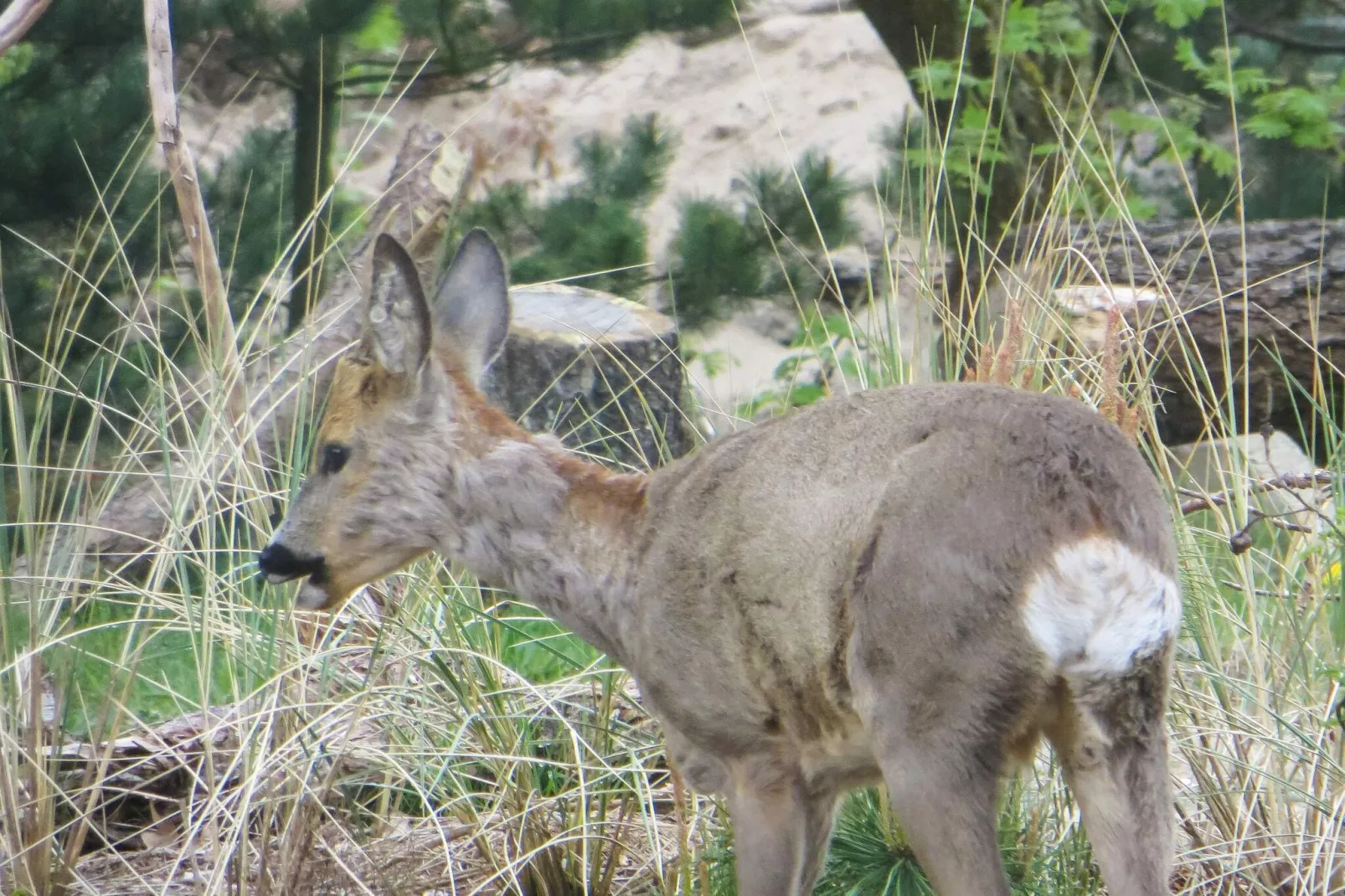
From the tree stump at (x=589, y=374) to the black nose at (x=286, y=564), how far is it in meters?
2.21

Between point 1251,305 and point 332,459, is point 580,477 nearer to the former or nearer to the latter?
point 332,459

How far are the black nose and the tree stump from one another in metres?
2.21

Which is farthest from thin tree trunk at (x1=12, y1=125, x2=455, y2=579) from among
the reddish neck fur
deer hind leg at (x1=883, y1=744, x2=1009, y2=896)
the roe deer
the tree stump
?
deer hind leg at (x1=883, y1=744, x2=1009, y2=896)

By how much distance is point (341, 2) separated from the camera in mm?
7613

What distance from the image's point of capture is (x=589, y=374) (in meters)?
6.34

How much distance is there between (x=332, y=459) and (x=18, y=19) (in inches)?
54.9

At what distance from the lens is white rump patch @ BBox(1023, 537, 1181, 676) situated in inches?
119

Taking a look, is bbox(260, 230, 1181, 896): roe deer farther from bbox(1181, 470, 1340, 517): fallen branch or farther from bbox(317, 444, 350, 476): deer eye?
bbox(1181, 470, 1340, 517): fallen branch

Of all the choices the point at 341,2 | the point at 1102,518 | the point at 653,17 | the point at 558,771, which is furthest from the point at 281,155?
the point at 1102,518

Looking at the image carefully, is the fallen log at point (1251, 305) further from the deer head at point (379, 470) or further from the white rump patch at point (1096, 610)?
the white rump patch at point (1096, 610)

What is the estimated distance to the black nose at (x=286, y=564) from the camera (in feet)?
13.1

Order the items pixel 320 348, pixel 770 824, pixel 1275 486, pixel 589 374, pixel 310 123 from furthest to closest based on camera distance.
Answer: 1. pixel 310 123
2. pixel 589 374
3. pixel 320 348
4. pixel 1275 486
5. pixel 770 824

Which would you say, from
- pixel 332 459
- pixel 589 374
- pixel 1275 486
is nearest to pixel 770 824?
pixel 332 459

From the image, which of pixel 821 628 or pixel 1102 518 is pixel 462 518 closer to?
pixel 821 628
